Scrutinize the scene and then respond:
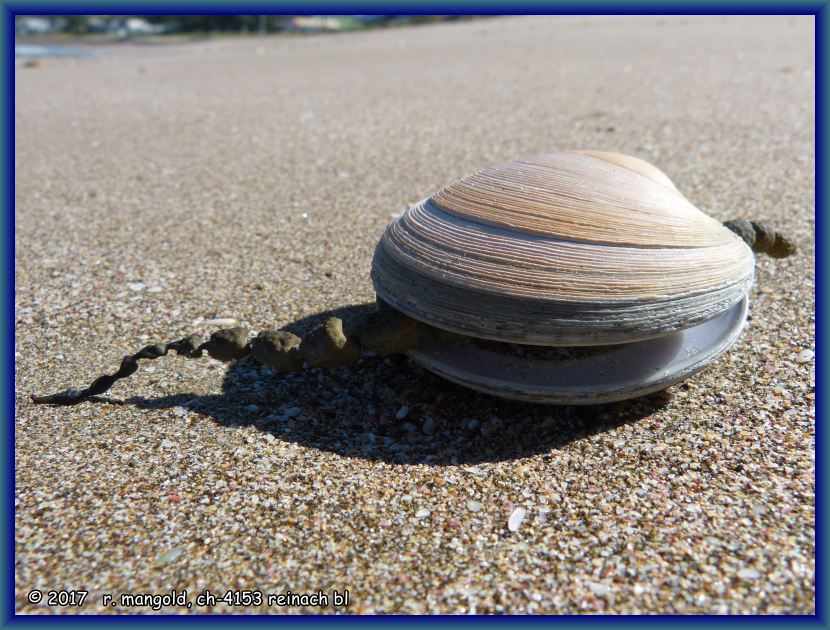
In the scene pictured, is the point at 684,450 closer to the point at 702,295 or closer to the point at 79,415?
the point at 702,295

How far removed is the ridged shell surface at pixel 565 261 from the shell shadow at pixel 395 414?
38 centimetres

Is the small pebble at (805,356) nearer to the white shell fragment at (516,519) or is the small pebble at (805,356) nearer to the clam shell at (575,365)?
the clam shell at (575,365)

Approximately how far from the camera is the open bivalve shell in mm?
2090

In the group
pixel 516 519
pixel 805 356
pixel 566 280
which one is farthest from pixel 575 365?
pixel 805 356

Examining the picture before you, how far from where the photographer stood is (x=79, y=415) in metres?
2.40

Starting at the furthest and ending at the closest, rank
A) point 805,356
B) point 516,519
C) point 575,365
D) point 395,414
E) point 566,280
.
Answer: point 805,356 < point 395,414 < point 575,365 < point 566,280 < point 516,519

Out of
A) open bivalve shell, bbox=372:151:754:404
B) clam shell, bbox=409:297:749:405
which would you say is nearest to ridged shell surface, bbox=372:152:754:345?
open bivalve shell, bbox=372:151:754:404

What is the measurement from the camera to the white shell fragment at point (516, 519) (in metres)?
1.92

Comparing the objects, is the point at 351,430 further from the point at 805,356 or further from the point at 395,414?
the point at 805,356

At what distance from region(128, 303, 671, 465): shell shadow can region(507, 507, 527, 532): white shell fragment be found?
257mm

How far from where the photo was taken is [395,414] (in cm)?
247

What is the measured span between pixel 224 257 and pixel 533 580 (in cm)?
242

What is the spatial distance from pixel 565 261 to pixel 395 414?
796mm

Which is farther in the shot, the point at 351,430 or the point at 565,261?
the point at 351,430
